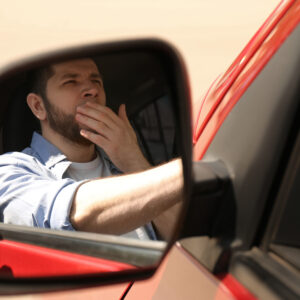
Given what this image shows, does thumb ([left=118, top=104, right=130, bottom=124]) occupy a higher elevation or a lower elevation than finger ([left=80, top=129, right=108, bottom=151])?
higher

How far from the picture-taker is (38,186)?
1302mm

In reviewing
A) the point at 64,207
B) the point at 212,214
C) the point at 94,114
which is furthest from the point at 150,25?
the point at 212,214

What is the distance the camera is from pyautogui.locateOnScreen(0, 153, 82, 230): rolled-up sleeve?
50.4 inches

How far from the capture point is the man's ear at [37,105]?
1271 millimetres

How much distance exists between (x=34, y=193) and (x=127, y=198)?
0.25m

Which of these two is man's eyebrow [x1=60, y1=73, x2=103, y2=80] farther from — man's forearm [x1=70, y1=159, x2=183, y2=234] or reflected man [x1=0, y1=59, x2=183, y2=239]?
man's forearm [x1=70, y1=159, x2=183, y2=234]

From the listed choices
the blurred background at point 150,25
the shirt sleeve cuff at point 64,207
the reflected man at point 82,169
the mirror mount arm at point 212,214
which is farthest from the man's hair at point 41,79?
the blurred background at point 150,25

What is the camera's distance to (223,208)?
1.07m

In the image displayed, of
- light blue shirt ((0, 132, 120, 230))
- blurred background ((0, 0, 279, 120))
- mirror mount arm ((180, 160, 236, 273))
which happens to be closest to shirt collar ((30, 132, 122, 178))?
light blue shirt ((0, 132, 120, 230))

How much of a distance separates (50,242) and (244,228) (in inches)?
24.1

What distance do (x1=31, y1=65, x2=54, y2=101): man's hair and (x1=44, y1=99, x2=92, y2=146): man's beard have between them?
0.03m

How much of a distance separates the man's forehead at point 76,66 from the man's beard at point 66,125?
0.32ft

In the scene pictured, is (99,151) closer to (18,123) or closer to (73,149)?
(73,149)

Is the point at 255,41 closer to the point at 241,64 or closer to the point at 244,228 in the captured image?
the point at 241,64
